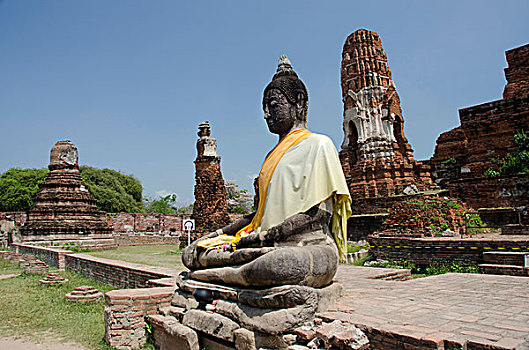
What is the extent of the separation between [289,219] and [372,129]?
15.4m

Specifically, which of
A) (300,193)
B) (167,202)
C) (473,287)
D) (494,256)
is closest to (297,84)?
(300,193)

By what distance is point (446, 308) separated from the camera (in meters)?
3.40

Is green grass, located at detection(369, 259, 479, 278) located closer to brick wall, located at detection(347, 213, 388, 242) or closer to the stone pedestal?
the stone pedestal

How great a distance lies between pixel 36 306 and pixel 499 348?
6.77m

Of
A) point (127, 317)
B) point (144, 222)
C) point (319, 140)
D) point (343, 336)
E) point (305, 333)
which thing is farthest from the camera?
point (144, 222)

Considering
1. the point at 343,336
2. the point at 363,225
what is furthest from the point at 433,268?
the point at 363,225

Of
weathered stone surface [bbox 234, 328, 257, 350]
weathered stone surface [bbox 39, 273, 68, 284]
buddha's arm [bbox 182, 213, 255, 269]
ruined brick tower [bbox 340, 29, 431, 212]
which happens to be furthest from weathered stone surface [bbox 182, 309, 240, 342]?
ruined brick tower [bbox 340, 29, 431, 212]

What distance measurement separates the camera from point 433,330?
2.64 m

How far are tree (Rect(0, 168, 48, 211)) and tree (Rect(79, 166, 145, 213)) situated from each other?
452cm

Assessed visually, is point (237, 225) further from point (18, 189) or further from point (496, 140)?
point (18, 189)

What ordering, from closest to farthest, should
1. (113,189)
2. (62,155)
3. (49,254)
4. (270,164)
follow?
(270,164), (49,254), (62,155), (113,189)

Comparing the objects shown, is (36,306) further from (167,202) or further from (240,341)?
(167,202)

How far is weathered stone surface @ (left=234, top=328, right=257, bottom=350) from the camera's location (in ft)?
10.5

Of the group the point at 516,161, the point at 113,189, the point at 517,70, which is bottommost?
the point at 516,161
